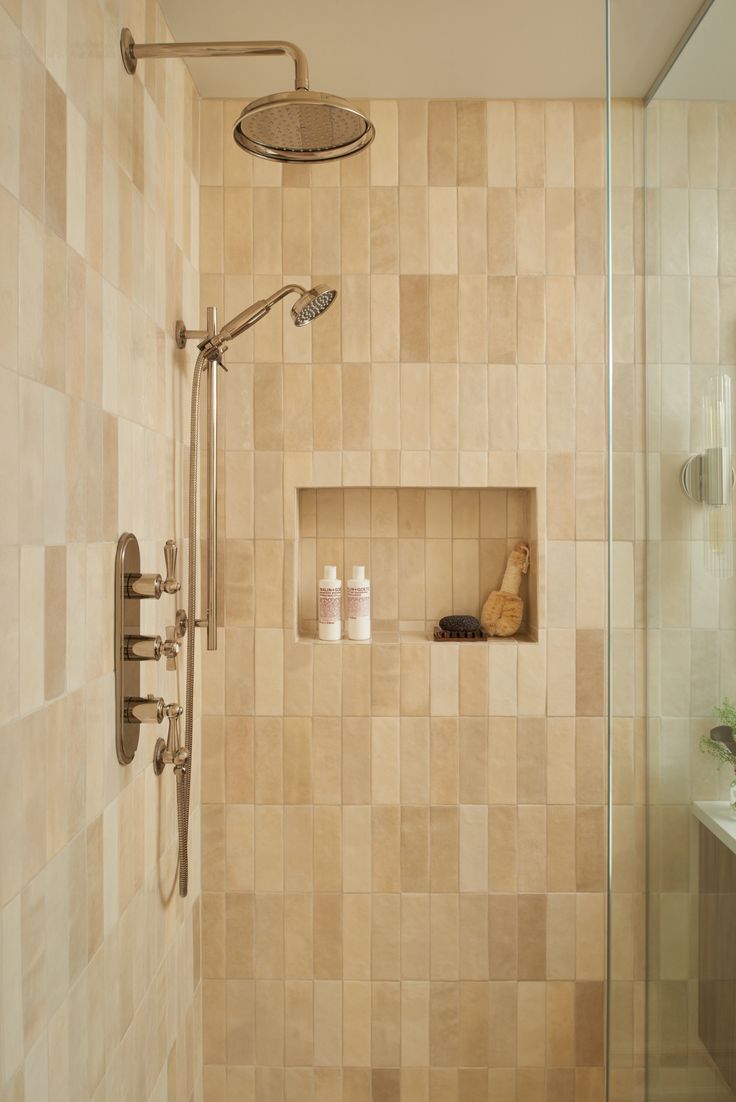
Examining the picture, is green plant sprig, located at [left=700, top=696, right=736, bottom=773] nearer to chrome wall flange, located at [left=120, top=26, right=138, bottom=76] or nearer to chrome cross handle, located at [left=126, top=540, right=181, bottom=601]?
chrome cross handle, located at [left=126, top=540, right=181, bottom=601]

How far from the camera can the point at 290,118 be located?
1401 mm

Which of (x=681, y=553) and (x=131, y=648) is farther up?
(x=681, y=553)

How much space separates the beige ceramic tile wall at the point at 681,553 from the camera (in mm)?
724

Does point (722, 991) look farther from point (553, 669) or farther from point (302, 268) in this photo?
point (302, 268)

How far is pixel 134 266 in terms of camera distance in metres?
1.58

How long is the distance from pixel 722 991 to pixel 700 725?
22cm

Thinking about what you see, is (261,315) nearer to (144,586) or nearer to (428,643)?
(144,586)

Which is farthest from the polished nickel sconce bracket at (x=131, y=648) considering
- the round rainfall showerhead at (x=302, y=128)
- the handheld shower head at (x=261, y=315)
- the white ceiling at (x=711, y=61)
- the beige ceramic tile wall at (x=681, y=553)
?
the white ceiling at (x=711, y=61)

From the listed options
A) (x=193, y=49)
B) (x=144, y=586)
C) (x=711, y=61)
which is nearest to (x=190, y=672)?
(x=144, y=586)

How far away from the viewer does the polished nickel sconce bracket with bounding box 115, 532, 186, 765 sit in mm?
1481

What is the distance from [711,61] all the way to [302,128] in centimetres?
88

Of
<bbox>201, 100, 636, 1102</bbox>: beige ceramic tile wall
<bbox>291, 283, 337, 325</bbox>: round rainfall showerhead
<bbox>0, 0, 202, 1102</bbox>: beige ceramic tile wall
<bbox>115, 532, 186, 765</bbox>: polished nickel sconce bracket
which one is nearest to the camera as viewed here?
<bbox>0, 0, 202, 1102</bbox>: beige ceramic tile wall

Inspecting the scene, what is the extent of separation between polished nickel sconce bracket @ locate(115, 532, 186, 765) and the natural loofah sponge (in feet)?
3.04

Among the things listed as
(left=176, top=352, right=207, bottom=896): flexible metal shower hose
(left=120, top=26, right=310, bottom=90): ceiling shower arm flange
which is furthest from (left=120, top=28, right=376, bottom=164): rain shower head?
(left=176, top=352, right=207, bottom=896): flexible metal shower hose
